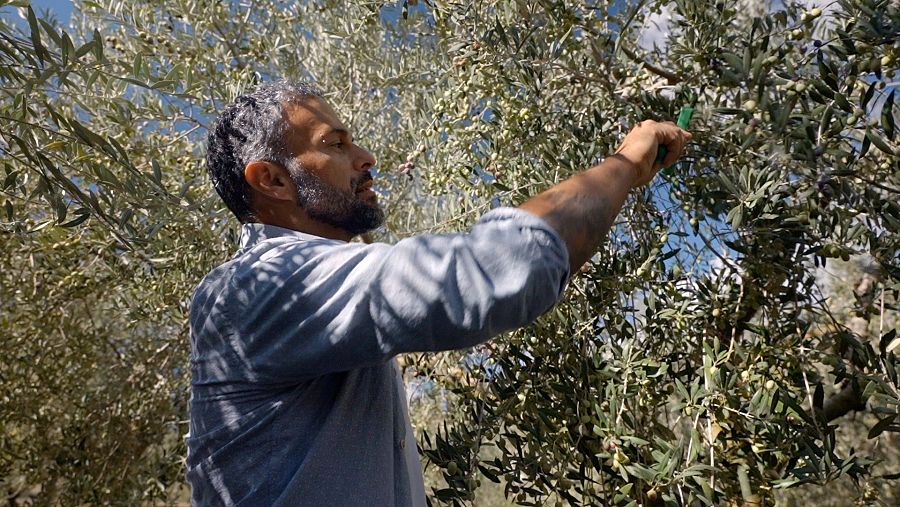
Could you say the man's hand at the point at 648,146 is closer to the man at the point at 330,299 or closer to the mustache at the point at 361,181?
the man at the point at 330,299

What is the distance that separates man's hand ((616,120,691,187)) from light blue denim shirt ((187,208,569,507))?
342 mm

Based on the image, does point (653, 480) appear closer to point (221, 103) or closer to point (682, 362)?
point (682, 362)

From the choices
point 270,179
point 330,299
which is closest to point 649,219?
point 270,179

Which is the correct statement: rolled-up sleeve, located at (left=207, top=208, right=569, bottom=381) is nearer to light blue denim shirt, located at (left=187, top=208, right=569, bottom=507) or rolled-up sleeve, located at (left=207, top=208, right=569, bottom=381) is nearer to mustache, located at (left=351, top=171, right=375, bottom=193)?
light blue denim shirt, located at (left=187, top=208, right=569, bottom=507)

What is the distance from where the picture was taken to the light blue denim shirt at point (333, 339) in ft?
3.75

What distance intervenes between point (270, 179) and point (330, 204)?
0.46 ft

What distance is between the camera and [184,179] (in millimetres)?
3611

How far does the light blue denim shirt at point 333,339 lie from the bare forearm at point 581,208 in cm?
4

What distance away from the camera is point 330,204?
167 centimetres

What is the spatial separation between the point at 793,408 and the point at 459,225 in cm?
116

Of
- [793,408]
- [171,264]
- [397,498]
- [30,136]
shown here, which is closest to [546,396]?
[793,408]

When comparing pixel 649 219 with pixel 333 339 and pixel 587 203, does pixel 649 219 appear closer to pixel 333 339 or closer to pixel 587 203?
pixel 587 203

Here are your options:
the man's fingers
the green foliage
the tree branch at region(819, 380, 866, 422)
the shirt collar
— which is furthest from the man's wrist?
the tree branch at region(819, 380, 866, 422)

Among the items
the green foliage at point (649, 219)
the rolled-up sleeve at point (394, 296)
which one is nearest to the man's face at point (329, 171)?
the rolled-up sleeve at point (394, 296)
